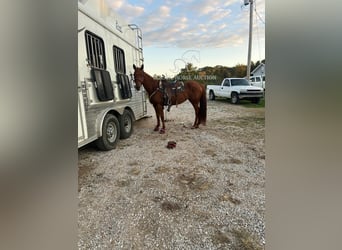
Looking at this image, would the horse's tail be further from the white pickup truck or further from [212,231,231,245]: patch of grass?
[212,231,231,245]: patch of grass

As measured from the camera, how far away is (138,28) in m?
1.34

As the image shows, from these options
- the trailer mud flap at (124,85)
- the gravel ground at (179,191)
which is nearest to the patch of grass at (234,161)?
the gravel ground at (179,191)

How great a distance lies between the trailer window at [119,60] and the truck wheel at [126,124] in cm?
45

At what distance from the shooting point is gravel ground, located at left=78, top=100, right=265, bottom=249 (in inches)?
37.9

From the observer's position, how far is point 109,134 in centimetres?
191

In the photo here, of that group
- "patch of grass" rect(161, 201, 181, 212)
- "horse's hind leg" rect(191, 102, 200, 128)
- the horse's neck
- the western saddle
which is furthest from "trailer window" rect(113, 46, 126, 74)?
"patch of grass" rect(161, 201, 181, 212)

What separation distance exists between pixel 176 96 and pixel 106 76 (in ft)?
2.43

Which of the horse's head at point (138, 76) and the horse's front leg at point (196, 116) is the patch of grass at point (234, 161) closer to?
the horse's front leg at point (196, 116)

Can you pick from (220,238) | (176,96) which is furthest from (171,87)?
(220,238)

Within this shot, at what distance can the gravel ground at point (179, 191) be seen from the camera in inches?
37.9
